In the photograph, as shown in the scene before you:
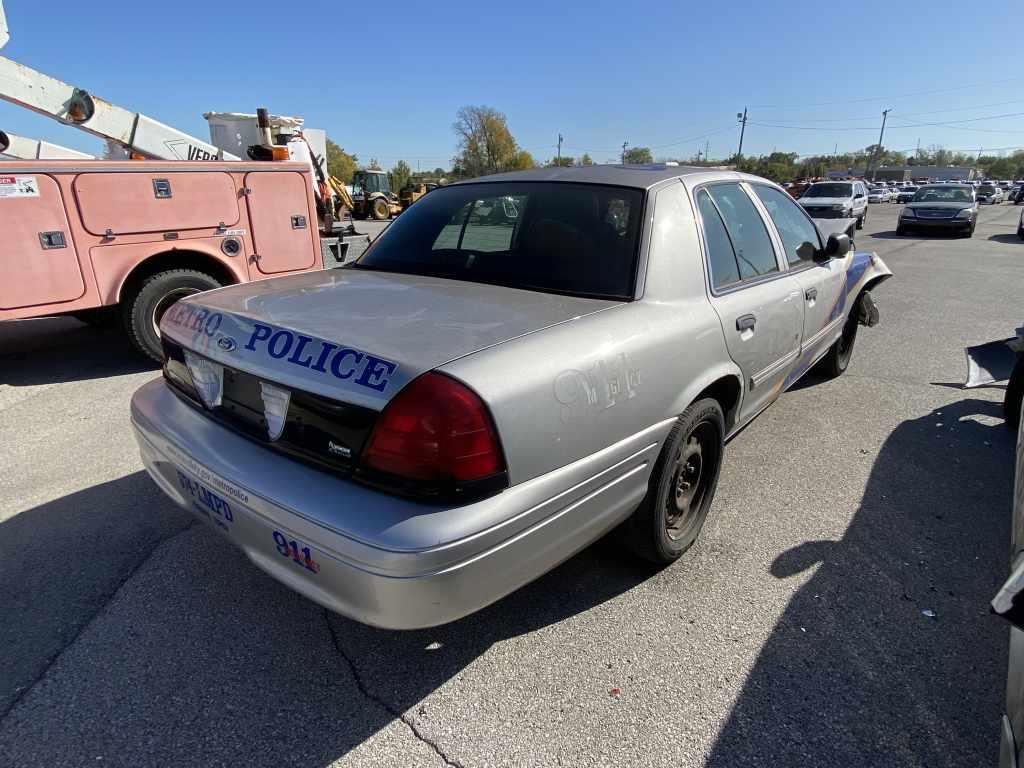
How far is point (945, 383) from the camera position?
4.96m

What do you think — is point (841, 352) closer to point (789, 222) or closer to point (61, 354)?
point (789, 222)

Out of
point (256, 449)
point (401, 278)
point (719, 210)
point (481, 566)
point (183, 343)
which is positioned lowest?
→ point (481, 566)

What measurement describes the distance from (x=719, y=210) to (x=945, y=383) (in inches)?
135

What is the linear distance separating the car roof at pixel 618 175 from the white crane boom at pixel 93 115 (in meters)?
5.79

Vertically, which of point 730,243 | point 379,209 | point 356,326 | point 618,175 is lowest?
point 379,209

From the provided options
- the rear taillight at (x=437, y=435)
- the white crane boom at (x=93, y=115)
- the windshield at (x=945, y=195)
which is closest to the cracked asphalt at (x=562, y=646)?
the rear taillight at (x=437, y=435)

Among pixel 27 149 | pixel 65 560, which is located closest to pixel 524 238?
pixel 65 560

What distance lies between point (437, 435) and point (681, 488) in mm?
1491

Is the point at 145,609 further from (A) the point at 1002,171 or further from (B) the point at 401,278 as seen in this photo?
(A) the point at 1002,171

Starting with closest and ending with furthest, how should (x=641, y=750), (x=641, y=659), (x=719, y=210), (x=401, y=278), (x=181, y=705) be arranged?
(x=641, y=750)
(x=181, y=705)
(x=641, y=659)
(x=401, y=278)
(x=719, y=210)

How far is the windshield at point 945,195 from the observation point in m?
19.2

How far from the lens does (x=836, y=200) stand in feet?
65.1

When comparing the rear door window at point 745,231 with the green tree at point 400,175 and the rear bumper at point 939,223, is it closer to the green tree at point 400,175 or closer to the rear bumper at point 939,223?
the rear bumper at point 939,223

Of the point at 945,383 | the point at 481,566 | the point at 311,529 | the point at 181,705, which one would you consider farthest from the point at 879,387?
the point at 181,705
